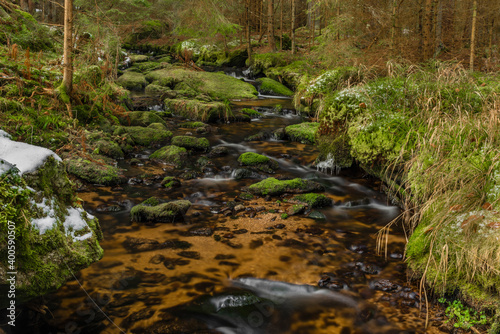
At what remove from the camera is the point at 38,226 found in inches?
94.2

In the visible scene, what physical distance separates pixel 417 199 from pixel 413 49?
11.9 meters

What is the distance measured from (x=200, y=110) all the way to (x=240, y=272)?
29.7ft

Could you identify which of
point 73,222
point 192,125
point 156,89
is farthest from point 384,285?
point 156,89

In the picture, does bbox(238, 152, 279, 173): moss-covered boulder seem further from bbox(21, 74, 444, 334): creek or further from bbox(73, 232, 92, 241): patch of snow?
bbox(73, 232, 92, 241): patch of snow

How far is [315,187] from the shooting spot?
6816 millimetres

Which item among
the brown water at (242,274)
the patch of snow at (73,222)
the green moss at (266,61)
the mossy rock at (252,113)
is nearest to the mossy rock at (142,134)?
the brown water at (242,274)

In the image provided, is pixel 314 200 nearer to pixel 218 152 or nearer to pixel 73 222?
pixel 218 152

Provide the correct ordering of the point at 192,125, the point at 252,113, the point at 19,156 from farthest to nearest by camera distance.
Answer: the point at 252,113, the point at 192,125, the point at 19,156

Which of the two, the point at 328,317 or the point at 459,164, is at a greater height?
the point at 459,164

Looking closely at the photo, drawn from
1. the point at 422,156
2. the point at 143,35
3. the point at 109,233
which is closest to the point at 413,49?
the point at 422,156

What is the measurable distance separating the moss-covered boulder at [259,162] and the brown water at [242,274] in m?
1.47

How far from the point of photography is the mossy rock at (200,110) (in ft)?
40.8

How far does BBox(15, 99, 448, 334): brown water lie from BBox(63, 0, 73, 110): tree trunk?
2.94 metres

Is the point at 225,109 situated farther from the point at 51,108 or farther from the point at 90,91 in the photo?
the point at 51,108
